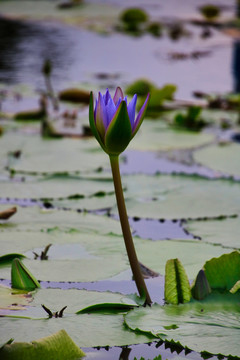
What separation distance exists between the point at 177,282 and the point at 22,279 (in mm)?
282

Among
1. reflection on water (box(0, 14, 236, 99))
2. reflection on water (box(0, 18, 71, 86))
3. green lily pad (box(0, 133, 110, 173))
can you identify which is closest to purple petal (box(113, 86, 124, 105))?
green lily pad (box(0, 133, 110, 173))

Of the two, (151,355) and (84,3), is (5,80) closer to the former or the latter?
(151,355)

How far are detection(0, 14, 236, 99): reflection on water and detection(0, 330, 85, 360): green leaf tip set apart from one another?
2521 millimetres

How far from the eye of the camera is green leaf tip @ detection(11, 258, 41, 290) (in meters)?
1.16

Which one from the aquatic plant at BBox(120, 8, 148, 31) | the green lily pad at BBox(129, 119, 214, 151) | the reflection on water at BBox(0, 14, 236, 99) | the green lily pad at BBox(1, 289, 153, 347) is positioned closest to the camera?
the green lily pad at BBox(1, 289, 153, 347)

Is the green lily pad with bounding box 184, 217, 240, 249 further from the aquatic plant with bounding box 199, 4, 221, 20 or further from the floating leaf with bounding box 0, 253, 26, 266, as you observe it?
the aquatic plant with bounding box 199, 4, 221, 20

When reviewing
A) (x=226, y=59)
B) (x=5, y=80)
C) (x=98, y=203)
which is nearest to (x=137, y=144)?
(x=98, y=203)

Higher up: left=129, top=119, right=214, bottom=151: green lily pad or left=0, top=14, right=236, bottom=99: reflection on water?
left=0, top=14, right=236, bottom=99: reflection on water

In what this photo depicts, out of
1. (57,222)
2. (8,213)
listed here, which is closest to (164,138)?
(57,222)

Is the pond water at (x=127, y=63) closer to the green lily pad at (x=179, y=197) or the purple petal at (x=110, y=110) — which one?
the green lily pad at (x=179, y=197)

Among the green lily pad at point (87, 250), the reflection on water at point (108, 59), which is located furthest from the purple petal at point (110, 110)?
the reflection on water at point (108, 59)

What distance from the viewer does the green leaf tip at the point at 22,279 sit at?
116cm

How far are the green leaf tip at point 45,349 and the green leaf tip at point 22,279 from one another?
0.86ft

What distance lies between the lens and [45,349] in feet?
2.96
